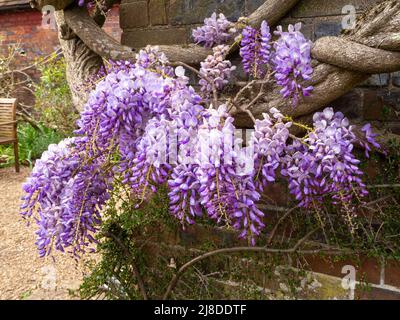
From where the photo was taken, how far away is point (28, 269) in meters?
3.15

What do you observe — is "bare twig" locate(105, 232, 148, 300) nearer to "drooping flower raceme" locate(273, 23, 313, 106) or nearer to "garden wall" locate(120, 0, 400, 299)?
"garden wall" locate(120, 0, 400, 299)

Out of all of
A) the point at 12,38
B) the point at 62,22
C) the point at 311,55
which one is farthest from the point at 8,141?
the point at 311,55

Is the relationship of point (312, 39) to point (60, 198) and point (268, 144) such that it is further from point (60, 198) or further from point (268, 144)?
point (60, 198)

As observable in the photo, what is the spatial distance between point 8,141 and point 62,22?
4.25 metres

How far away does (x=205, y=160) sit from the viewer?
102 centimetres

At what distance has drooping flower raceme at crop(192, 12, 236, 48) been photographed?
5.61 ft

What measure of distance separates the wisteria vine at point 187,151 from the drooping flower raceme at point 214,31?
26 cm

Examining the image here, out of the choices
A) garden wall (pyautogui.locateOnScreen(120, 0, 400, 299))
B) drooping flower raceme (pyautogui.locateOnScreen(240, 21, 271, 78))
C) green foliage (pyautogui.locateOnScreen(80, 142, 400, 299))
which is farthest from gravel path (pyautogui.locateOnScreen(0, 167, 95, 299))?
drooping flower raceme (pyautogui.locateOnScreen(240, 21, 271, 78))

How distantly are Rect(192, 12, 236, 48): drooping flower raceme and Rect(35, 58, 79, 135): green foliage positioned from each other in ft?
14.2

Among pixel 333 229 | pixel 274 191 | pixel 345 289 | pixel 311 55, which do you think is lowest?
pixel 345 289

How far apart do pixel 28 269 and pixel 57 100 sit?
133 inches

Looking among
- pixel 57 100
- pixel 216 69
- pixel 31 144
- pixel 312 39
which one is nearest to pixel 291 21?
pixel 312 39

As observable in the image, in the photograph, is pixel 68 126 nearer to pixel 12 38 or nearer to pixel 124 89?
pixel 12 38

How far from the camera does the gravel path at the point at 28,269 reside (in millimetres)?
2738
